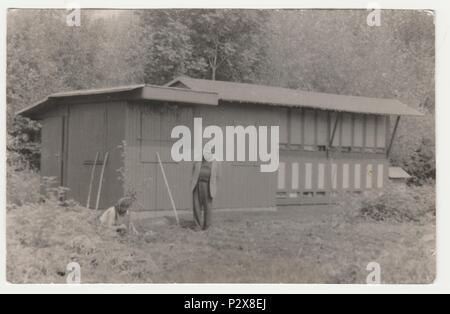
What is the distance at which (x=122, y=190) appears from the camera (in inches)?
449

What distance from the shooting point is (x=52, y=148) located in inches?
472

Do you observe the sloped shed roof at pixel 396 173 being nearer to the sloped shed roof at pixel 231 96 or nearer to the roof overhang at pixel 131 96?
the sloped shed roof at pixel 231 96

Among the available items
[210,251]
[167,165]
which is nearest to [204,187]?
[167,165]

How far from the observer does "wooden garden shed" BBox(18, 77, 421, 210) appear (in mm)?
11508

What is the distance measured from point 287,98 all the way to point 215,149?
1525mm

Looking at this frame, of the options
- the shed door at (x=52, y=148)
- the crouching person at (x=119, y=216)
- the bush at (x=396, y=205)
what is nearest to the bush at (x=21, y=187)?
the shed door at (x=52, y=148)

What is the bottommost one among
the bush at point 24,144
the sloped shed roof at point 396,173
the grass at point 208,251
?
the grass at point 208,251

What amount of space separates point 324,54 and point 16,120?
15.4ft

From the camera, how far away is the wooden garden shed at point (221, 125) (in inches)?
453

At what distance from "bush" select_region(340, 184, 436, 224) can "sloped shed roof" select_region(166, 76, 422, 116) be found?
1249mm

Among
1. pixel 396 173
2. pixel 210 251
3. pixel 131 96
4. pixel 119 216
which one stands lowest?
pixel 210 251

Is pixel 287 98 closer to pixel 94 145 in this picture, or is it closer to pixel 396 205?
pixel 396 205

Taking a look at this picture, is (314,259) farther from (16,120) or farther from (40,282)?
(16,120)

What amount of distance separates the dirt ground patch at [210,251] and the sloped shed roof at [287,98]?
1.90m
